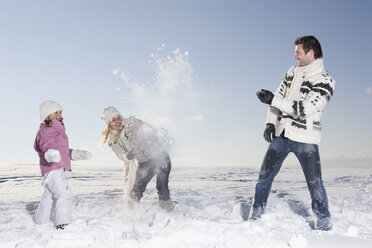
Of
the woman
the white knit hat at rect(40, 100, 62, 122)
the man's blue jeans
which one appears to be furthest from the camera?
the woman

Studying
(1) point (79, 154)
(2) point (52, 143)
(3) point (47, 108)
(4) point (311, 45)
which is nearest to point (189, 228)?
(1) point (79, 154)

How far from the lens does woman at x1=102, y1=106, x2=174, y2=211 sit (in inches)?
195

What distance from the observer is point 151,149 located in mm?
4953

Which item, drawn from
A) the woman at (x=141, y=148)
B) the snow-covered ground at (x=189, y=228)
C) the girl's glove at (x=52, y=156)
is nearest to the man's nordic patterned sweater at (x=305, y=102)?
the snow-covered ground at (x=189, y=228)

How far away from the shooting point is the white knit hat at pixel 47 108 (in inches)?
164

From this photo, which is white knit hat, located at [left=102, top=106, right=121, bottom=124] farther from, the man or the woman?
the man

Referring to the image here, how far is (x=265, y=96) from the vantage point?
153 inches

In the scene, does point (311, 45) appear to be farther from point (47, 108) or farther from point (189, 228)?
point (47, 108)

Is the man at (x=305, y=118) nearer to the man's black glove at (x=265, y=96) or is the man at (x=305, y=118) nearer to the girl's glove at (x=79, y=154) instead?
the man's black glove at (x=265, y=96)

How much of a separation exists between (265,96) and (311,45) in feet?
2.43

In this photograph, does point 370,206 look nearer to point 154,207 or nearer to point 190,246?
point 154,207

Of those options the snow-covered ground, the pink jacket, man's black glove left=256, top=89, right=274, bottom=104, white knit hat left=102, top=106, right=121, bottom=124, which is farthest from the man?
the pink jacket

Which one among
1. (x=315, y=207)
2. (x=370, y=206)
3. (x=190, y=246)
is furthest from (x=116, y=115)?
(x=370, y=206)

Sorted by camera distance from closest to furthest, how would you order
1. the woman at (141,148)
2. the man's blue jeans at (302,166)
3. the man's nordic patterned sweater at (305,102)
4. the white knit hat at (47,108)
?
the man's nordic patterned sweater at (305,102) → the man's blue jeans at (302,166) → the white knit hat at (47,108) → the woman at (141,148)
